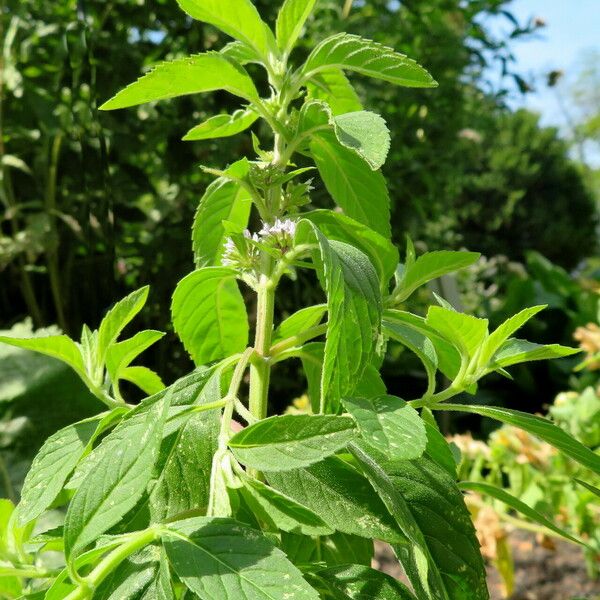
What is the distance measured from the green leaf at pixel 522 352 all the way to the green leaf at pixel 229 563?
22cm

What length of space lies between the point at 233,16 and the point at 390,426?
292 mm

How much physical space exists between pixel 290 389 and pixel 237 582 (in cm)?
234

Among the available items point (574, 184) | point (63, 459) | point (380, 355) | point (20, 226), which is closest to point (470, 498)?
point (380, 355)

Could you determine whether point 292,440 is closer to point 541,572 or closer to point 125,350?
point 125,350

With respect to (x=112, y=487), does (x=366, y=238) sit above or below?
above

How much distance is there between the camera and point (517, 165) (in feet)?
32.4

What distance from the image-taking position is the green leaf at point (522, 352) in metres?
0.53

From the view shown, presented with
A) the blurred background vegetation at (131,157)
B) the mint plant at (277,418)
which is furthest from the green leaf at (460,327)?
the blurred background vegetation at (131,157)

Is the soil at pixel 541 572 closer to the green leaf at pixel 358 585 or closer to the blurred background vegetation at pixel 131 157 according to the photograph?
the blurred background vegetation at pixel 131 157

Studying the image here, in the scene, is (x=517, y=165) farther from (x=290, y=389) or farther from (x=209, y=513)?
(x=209, y=513)

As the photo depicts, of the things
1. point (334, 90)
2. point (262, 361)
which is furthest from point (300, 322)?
point (334, 90)

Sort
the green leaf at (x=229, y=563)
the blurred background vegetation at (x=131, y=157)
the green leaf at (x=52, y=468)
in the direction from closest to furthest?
1. the green leaf at (x=229, y=563)
2. the green leaf at (x=52, y=468)
3. the blurred background vegetation at (x=131, y=157)

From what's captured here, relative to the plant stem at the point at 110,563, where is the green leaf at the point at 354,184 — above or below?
above

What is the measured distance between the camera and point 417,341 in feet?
1.97
